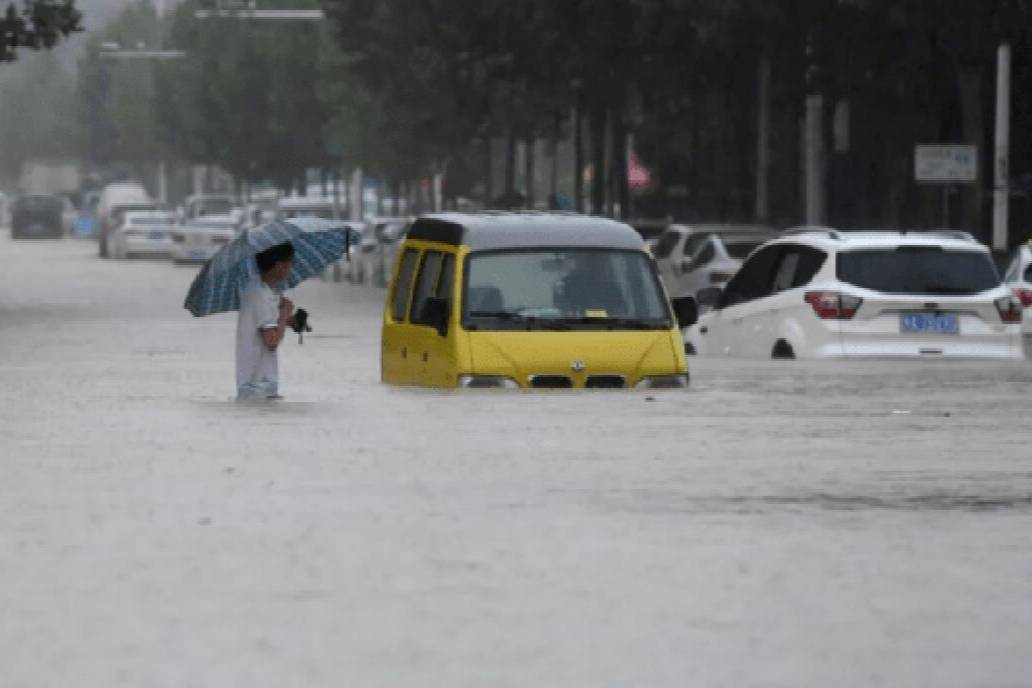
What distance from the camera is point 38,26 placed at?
48844mm

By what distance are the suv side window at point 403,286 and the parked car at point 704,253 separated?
17.3 metres

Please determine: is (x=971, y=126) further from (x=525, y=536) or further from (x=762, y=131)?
(x=525, y=536)

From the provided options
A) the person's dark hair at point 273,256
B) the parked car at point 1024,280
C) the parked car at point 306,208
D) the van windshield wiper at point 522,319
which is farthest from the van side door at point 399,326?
the parked car at point 306,208

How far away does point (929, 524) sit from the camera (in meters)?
13.8

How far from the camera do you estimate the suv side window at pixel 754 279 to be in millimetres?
26500

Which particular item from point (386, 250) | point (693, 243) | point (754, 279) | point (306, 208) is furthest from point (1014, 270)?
point (306, 208)

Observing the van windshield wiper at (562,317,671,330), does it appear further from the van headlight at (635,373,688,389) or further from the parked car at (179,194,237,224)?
the parked car at (179,194,237,224)

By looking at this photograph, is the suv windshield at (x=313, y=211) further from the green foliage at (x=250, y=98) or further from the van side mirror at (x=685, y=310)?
the van side mirror at (x=685, y=310)

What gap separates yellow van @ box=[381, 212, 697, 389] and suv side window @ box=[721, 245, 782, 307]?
373 cm

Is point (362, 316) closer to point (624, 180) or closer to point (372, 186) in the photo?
point (624, 180)

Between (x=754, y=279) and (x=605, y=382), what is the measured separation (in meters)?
5.18

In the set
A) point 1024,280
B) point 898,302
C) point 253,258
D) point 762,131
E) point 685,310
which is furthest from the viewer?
point 762,131

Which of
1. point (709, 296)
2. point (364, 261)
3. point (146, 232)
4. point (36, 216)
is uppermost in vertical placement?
point (709, 296)

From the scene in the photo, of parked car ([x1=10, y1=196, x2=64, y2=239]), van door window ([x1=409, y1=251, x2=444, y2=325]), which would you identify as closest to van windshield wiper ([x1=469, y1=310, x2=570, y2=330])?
van door window ([x1=409, y1=251, x2=444, y2=325])
